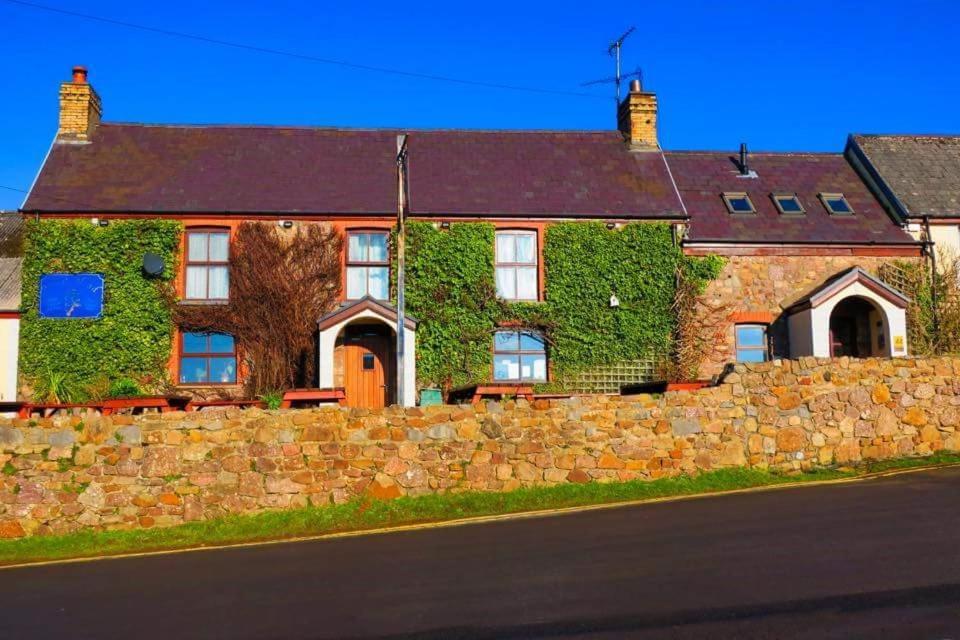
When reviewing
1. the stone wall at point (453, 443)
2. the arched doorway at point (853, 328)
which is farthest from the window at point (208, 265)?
the arched doorway at point (853, 328)

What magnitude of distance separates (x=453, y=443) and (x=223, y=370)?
8.69 meters

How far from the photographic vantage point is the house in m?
24.3

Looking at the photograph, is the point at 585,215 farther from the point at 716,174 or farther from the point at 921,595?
the point at 921,595

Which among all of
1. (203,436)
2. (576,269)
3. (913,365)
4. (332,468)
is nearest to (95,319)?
(203,436)

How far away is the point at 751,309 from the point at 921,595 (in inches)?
606

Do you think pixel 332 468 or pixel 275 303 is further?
pixel 275 303

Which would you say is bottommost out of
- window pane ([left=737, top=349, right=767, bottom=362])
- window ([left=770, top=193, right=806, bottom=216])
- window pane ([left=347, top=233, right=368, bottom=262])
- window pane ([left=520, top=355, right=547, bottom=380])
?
window pane ([left=520, top=355, right=547, bottom=380])

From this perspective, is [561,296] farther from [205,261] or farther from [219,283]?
[205,261]

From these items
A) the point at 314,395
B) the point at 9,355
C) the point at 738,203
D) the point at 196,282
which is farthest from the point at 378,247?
the point at 738,203

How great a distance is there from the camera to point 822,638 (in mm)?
7109

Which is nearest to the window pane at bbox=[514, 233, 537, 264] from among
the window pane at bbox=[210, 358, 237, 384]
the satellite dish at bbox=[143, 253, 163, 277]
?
the window pane at bbox=[210, 358, 237, 384]

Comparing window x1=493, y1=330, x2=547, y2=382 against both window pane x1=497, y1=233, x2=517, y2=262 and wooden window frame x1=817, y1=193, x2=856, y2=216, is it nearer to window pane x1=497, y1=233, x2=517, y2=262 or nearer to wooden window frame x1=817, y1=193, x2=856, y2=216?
window pane x1=497, y1=233, x2=517, y2=262

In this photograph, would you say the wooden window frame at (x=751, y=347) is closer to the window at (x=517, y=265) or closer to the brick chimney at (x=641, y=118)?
the window at (x=517, y=265)

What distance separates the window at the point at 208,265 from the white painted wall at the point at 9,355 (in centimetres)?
405
